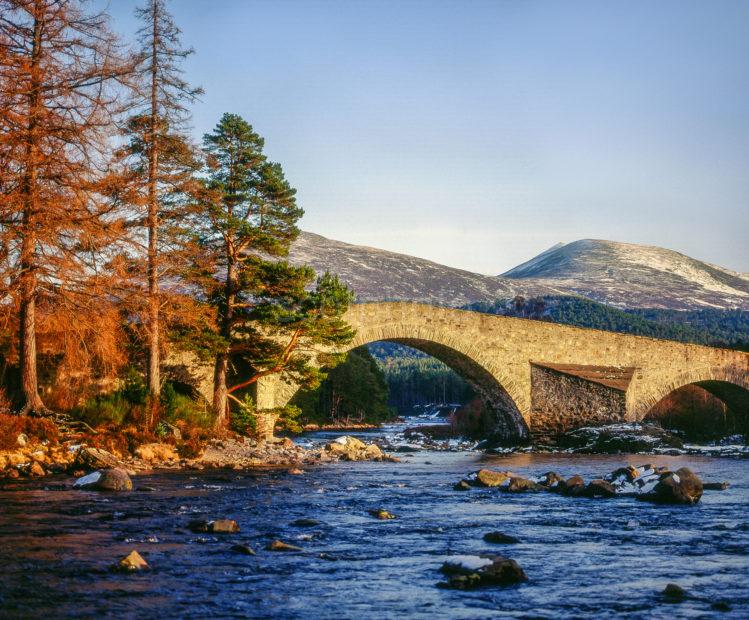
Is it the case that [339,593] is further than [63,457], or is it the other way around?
[63,457]

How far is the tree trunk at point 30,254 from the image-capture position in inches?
597

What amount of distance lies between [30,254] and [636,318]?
118030 millimetres

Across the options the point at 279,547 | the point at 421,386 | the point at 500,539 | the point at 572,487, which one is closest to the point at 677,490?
the point at 572,487

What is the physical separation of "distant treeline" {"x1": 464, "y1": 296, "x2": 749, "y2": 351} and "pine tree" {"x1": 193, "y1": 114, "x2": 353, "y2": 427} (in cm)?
8182

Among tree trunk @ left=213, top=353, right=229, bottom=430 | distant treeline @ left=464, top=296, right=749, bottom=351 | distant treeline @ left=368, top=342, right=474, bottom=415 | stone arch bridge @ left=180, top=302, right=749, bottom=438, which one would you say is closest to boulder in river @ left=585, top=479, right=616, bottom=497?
tree trunk @ left=213, top=353, right=229, bottom=430

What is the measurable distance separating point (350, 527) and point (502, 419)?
22.3 meters

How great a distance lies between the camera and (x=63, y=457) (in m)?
14.9

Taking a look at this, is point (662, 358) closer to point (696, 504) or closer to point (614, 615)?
point (696, 504)

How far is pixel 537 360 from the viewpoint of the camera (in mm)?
30000

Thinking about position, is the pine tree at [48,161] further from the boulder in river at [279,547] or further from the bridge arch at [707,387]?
the bridge arch at [707,387]

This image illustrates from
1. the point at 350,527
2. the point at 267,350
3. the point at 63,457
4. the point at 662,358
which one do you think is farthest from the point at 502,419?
the point at 350,527

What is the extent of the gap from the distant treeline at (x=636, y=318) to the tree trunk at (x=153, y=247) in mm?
85256

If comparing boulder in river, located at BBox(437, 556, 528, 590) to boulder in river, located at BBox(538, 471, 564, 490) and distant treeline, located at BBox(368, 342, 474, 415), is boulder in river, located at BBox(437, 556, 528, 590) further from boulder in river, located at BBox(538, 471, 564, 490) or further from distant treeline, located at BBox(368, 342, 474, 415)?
distant treeline, located at BBox(368, 342, 474, 415)

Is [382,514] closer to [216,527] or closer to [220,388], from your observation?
[216,527]
